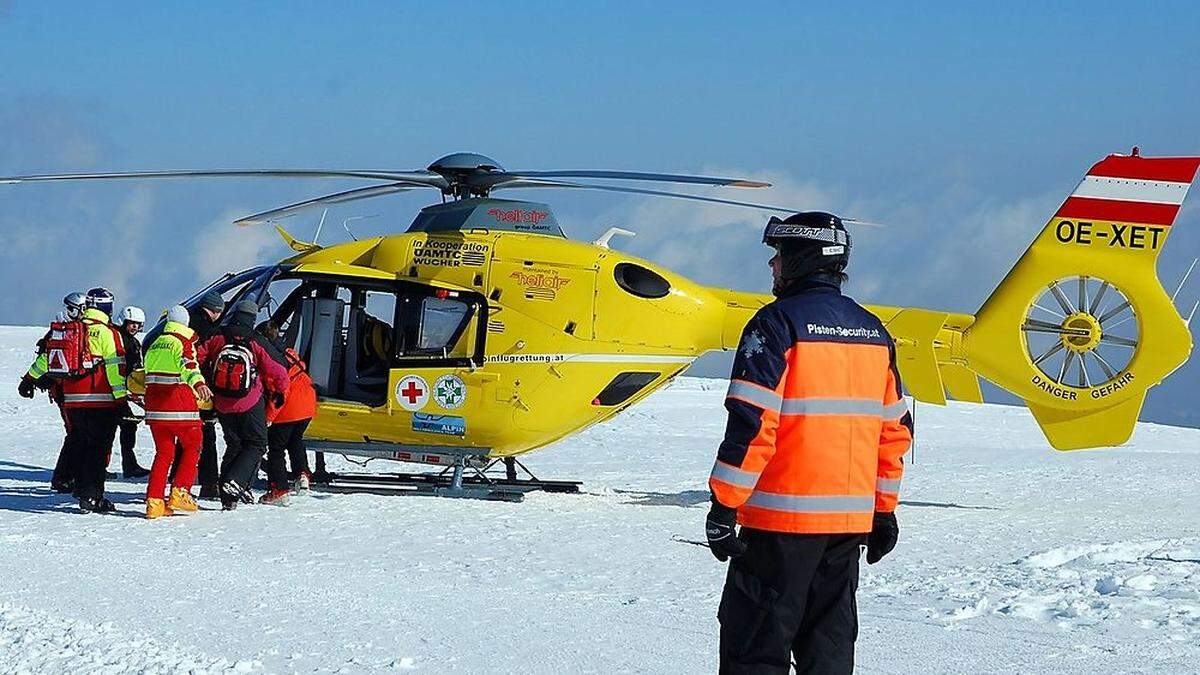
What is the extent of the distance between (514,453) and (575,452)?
5806 mm

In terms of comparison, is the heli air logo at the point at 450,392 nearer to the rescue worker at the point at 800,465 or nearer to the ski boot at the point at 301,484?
the ski boot at the point at 301,484

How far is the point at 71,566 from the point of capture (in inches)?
329

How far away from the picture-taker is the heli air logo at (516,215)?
12.8m

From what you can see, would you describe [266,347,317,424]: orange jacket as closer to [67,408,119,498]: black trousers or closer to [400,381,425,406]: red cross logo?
[400,381,425,406]: red cross logo

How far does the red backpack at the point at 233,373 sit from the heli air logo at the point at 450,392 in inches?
→ 74.4

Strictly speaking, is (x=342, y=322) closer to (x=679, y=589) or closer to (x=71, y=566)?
(x=71, y=566)

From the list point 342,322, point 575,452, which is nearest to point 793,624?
point 342,322

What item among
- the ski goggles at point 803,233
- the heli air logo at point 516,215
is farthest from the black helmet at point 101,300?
the ski goggles at point 803,233

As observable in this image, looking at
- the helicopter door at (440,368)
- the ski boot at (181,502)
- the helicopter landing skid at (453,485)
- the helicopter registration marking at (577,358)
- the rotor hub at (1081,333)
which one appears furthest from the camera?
the helicopter landing skid at (453,485)

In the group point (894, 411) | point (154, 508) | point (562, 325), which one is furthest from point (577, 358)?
point (894, 411)

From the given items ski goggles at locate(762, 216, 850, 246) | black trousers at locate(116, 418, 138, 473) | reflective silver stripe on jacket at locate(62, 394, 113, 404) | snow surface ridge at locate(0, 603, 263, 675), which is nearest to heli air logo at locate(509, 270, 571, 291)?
reflective silver stripe on jacket at locate(62, 394, 113, 404)

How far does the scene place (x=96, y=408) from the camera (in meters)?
11.2

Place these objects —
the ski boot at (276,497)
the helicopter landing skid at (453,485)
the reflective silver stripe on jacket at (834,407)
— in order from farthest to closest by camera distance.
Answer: the helicopter landing skid at (453,485), the ski boot at (276,497), the reflective silver stripe on jacket at (834,407)

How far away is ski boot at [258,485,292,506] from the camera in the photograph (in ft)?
37.7
